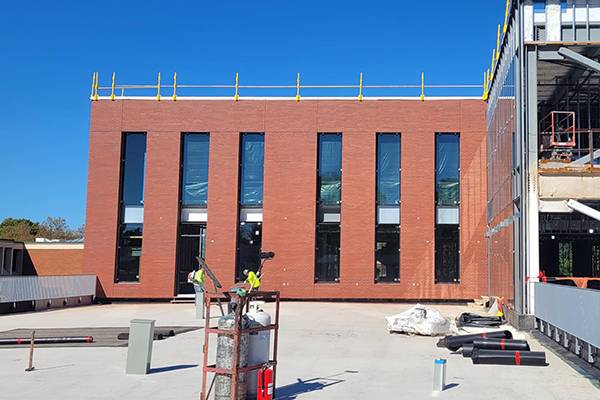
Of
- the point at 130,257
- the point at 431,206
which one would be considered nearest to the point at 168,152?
the point at 130,257

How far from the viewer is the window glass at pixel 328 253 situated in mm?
33250

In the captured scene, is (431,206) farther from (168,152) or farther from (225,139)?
(168,152)

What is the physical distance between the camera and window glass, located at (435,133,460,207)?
3347 cm

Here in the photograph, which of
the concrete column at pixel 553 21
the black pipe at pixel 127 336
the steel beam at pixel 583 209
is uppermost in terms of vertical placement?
the concrete column at pixel 553 21

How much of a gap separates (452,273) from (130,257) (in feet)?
52.8

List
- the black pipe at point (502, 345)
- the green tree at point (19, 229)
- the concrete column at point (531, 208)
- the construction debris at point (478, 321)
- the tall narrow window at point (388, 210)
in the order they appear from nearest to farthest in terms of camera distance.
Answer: the black pipe at point (502, 345) → the concrete column at point (531, 208) → the construction debris at point (478, 321) → the tall narrow window at point (388, 210) → the green tree at point (19, 229)

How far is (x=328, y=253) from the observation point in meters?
33.4

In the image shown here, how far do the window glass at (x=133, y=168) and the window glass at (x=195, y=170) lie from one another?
2.12 metres

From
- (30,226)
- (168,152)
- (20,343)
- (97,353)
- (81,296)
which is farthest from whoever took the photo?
(30,226)

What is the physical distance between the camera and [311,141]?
111ft

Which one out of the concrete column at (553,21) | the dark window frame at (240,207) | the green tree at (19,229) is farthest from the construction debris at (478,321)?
the green tree at (19,229)

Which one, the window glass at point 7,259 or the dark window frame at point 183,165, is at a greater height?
the dark window frame at point 183,165

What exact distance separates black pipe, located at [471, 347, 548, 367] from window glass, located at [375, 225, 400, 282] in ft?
62.9

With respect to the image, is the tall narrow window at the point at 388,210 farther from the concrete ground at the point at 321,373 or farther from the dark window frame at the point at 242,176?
the concrete ground at the point at 321,373
